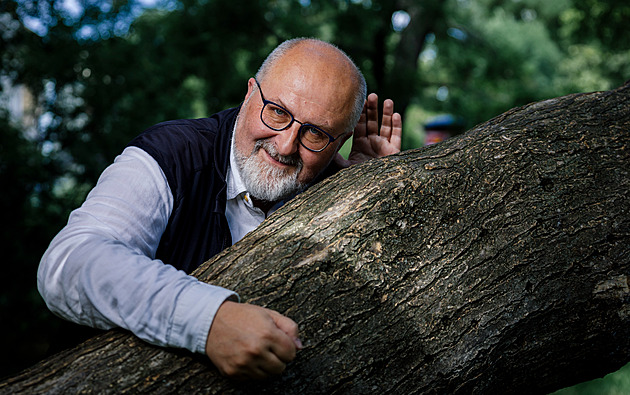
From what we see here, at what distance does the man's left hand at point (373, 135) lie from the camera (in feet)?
8.96

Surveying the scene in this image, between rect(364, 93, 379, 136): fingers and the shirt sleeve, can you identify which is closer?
the shirt sleeve

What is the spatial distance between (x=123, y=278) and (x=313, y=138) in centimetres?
108

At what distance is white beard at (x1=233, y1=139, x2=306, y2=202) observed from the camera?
232 cm

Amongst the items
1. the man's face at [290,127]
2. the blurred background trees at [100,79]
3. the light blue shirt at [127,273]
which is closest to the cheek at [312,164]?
the man's face at [290,127]

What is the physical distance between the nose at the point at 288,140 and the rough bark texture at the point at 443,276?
11.2 inches

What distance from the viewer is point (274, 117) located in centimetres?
230

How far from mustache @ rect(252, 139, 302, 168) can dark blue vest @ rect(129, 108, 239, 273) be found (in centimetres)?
14

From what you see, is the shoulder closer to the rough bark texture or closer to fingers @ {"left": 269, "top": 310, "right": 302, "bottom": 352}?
the rough bark texture

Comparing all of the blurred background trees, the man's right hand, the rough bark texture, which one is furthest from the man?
the blurred background trees

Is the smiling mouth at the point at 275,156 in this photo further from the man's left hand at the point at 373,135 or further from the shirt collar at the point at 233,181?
the man's left hand at the point at 373,135

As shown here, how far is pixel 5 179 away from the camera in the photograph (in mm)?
5973

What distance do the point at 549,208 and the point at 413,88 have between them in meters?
5.92

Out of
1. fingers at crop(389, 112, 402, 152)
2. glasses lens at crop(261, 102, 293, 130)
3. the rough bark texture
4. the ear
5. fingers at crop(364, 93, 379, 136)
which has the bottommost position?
the rough bark texture

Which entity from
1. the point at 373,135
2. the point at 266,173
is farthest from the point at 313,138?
the point at 373,135
